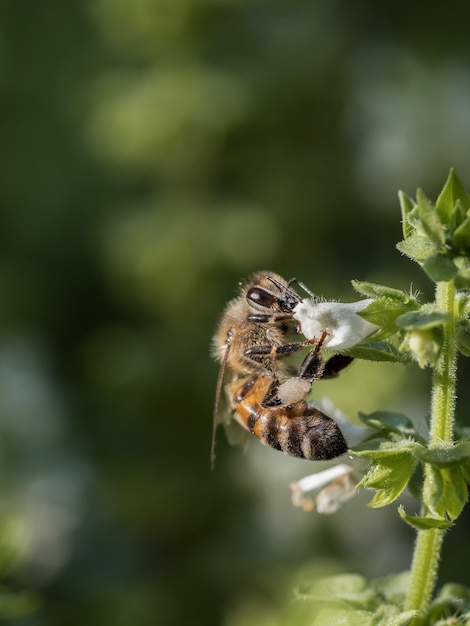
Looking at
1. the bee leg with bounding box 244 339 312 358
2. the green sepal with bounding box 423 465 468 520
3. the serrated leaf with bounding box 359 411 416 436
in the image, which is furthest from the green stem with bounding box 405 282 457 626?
the bee leg with bounding box 244 339 312 358

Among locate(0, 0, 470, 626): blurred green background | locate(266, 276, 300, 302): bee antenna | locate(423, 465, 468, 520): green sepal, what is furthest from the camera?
locate(0, 0, 470, 626): blurred green background

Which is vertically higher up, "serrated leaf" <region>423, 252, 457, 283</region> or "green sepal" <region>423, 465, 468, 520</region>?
"serrated leaf" <region>423, 252, 457, 283</region>

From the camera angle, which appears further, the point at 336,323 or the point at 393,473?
the point at 336,323

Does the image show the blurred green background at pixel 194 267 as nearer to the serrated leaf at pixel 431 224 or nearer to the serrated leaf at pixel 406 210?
the serrated leaf at pixel 406 210

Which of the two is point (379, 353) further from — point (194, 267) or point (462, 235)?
point (194, 267)

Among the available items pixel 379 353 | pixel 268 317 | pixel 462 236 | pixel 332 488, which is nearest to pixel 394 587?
pixel 332 488

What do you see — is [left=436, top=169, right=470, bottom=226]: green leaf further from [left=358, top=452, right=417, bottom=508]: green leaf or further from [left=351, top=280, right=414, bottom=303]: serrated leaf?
[left=358, top=452, right=417, bottom=508]: green leaf

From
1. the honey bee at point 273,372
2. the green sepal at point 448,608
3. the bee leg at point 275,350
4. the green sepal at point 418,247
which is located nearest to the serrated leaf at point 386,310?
the green sepal at point 418,247
